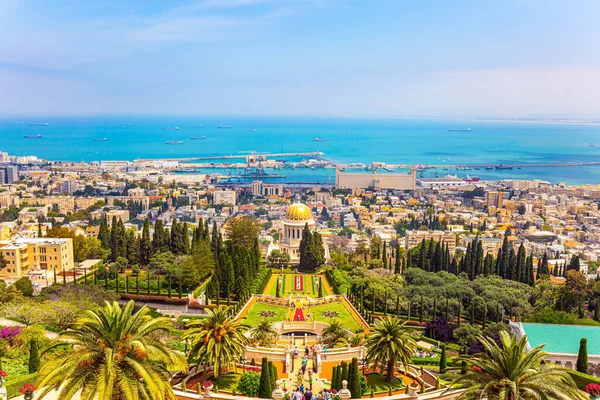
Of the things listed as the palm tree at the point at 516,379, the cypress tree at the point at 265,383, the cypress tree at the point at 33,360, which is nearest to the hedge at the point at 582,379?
the palm tree at the point at 516,379

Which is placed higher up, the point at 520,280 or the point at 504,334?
the point at 504,334

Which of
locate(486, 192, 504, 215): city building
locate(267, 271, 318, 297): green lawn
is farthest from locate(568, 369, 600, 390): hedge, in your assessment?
locate(486, 192, 504, 215): city building

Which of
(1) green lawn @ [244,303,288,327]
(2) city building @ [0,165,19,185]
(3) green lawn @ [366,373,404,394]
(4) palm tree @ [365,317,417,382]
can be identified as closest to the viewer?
(3) green lawn @ [366,373,404,394]

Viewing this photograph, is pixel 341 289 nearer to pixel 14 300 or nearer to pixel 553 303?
pixel 553 303

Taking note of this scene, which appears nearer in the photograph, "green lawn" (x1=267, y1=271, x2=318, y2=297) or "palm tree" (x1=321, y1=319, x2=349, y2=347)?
"palm tree" (x1=321, y1=319, x2=349, y2=347)

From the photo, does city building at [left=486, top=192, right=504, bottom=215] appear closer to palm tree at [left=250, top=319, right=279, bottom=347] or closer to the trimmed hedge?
the trimmed hedge

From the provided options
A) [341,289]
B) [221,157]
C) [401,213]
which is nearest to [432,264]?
[341,289]
